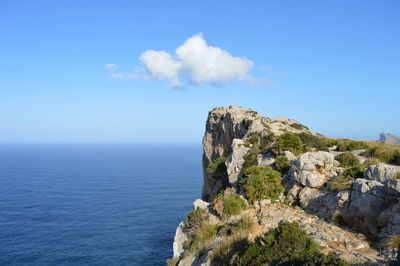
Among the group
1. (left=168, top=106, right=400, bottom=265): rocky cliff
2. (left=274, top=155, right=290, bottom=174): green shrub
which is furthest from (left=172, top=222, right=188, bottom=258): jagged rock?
(left=274, top=155, right=290, bottom=174): green shrub

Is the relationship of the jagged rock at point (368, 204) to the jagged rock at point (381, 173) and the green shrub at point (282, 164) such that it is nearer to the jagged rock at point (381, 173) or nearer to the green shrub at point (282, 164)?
the jagged rock at point (381, 173)

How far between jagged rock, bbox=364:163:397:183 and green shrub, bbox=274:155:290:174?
20.1 feet

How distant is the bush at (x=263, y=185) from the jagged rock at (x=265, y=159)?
216 cm

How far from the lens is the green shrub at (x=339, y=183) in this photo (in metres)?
17.0

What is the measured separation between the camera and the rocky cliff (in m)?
12.8

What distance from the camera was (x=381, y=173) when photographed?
52.1 feet

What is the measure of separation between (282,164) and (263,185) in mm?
2807

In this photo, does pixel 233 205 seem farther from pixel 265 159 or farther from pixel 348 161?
pixel 348 161

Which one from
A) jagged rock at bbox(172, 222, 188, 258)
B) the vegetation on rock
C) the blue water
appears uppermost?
the vegetation on rock

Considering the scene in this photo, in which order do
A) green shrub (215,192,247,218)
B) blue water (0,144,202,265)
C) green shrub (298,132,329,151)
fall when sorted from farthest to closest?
blue water (0,144,202,265) → green shrub (298,132,329,151) → green shrub (215,192,247,218)

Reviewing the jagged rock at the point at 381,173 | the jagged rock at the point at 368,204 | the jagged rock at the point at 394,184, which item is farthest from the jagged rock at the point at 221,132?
the jagged rock at the point at 394,184

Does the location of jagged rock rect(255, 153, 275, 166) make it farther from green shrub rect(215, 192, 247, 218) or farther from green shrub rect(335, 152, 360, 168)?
green shrub rect(335, 152, 360, 168)

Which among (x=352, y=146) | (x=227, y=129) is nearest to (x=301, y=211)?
(x=352, y=146)

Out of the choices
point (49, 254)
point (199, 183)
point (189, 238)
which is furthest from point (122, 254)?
point (199, 183)
